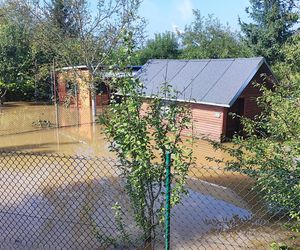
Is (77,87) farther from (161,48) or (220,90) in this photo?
(161,48)

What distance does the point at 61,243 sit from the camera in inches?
217

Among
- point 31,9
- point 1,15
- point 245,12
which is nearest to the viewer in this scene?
point 31,9

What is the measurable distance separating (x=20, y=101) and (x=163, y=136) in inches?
906

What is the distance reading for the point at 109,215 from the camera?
664cm

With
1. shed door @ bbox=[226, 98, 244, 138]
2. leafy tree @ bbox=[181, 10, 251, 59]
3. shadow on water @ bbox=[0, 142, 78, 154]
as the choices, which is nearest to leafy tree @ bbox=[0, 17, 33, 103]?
shadow on water @ bbox=[0, 142, 78, 154]

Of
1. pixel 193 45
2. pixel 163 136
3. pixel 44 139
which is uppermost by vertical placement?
pixel 193 45

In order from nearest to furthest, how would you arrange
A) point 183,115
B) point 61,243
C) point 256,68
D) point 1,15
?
1. point 183,115
2. point 61,243
3. point 256,68
4. point 1,15

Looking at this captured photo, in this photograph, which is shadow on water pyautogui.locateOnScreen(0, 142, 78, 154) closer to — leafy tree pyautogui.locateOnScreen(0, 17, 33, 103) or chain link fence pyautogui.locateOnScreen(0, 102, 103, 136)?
chain link fence pyautogui.locateOnScreen(0, 102, 103, 136)

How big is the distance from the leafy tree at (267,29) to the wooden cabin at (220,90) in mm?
8421

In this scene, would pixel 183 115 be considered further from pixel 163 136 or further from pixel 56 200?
pixel 56 200

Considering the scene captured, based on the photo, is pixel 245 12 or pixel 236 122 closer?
pixel 236 122

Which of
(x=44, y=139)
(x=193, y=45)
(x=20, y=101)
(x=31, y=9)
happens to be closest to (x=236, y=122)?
(x=44, y=139)

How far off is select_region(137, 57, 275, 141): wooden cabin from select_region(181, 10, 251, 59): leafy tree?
10.1 m

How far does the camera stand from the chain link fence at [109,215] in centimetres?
549
